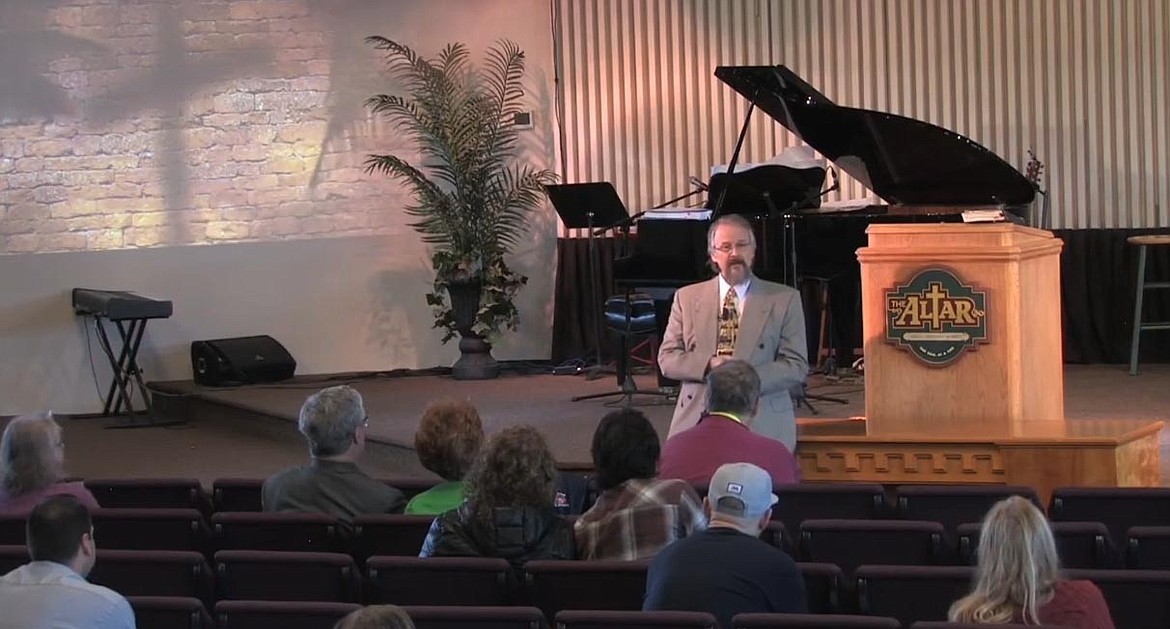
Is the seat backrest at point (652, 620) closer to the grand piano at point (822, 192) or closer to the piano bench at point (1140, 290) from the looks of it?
the grand piano at point (822, 192)

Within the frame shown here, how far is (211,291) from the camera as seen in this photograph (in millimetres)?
11414

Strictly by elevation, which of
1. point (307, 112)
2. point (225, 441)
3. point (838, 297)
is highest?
point (307, 112)

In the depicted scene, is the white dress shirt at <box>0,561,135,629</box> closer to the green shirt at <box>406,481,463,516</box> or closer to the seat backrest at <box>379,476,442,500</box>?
the green shirt at <box>406,481,463,516</box>

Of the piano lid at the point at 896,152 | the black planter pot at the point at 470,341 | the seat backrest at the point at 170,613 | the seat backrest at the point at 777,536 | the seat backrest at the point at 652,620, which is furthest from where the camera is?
the black planter pot at the point at 470,341

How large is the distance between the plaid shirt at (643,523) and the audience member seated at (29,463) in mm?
1651

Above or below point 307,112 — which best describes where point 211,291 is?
below

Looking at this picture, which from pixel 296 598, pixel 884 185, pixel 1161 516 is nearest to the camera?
pixel 296 598

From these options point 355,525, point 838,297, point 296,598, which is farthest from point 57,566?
point 838,297

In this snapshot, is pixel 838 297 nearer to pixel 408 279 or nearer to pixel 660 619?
pixel 408 279

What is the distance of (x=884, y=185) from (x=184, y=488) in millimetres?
3980

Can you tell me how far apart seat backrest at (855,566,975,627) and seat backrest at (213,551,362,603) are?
1.28m

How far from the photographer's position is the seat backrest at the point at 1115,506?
4699 millimetres

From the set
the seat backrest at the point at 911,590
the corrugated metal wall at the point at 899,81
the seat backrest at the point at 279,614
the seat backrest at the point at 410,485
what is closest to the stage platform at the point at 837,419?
the corrugated metal wall at the point at 899,81

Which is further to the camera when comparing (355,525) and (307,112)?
(307,112)
